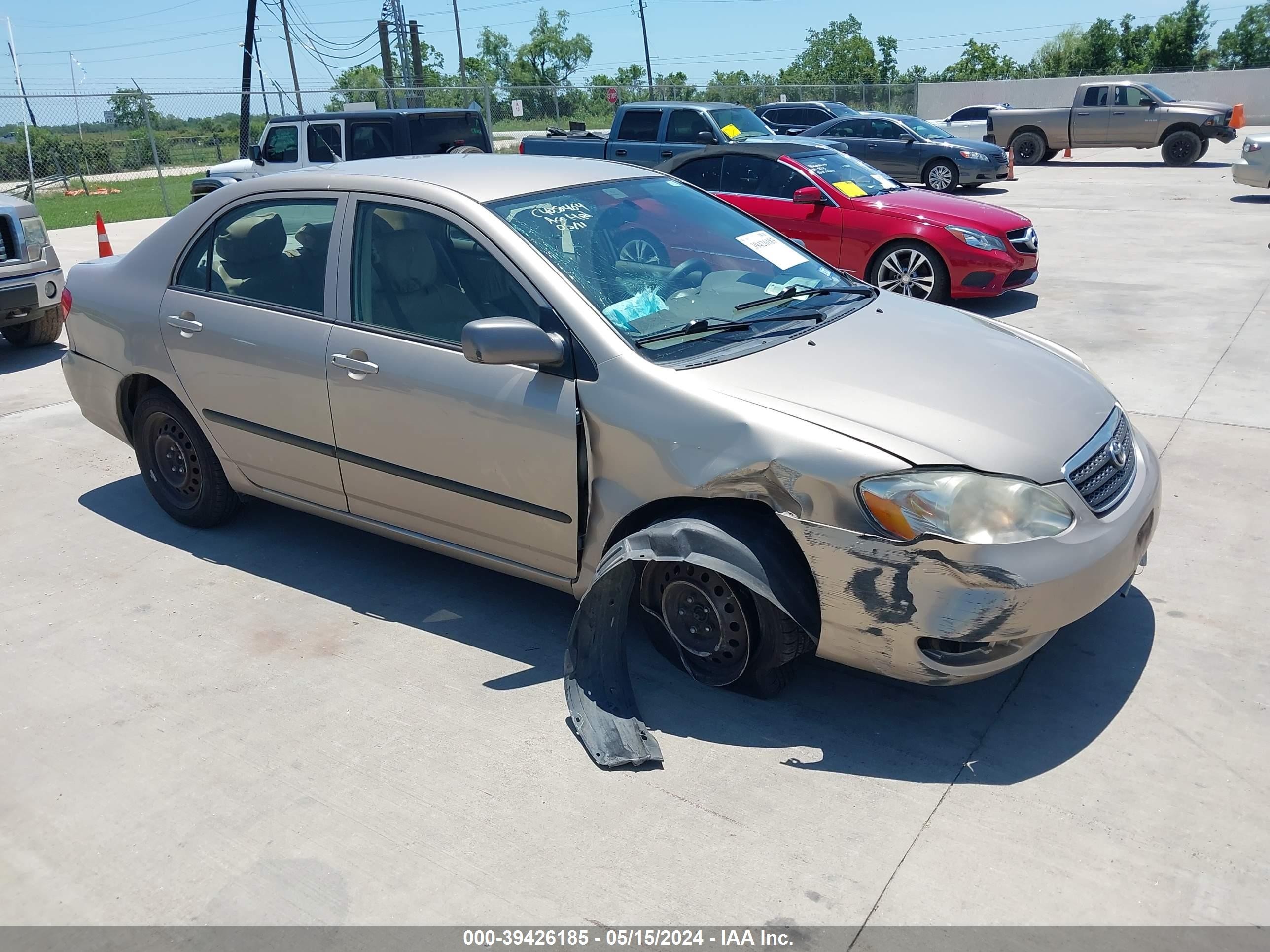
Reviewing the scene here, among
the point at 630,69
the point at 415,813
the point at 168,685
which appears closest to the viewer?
the point at 415,813

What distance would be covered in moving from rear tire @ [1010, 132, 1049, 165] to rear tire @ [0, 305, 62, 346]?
22.5 metres

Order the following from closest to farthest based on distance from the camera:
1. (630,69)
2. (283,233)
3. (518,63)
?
(283,233) → (630,69) → (518,63)

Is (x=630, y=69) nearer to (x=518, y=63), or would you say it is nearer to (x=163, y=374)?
(x=518, y=63)

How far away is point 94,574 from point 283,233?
70.5 inches

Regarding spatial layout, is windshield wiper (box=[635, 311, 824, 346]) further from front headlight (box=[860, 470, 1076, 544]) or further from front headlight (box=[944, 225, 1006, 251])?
front headlight (box=[944, 225, 1006, 251])

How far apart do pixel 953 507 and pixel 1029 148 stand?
2518cm

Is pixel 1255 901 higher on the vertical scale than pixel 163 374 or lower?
lower

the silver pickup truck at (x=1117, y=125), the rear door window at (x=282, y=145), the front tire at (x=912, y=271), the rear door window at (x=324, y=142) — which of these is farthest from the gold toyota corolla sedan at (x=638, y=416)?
the silver pickup truck at (x=1117, y=125)

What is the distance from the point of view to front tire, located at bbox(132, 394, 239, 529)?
4.88 meters

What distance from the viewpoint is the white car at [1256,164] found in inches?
619

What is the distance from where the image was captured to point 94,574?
15.6 feet

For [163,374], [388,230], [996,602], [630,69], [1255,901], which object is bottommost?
[1255,901]

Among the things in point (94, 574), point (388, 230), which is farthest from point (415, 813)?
point (94, 574)

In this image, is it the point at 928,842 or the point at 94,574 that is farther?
the point at 94,574
